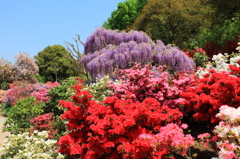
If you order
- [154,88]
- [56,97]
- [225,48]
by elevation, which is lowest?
[154,88]

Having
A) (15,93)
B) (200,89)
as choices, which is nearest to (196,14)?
(15,93)

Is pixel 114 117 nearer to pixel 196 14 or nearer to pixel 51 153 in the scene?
pixel 51 153

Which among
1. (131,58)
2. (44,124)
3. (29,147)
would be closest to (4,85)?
(131,58)

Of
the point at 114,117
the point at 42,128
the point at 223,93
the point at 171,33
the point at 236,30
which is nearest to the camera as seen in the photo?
the point at 114,117

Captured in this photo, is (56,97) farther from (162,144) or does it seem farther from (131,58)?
(162,144)

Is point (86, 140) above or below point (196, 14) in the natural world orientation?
below

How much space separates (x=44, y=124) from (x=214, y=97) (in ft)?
14.6

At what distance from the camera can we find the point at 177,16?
21.1m

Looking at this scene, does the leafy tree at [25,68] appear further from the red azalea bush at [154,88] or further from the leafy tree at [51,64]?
the leafy tree at [51,64]

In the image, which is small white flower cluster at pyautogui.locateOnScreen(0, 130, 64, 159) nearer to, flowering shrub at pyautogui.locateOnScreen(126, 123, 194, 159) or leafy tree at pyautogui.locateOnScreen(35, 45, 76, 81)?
flowering shrub at pyautogui.locateOnScreen(126, 123, 194, 159)

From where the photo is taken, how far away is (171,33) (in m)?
24.2

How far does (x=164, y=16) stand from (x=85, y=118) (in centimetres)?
1875

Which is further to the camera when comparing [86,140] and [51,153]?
[51,153]

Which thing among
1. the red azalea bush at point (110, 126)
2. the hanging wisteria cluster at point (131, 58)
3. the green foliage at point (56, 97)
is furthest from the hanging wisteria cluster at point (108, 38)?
the red azalea bush at point (110, 126)
